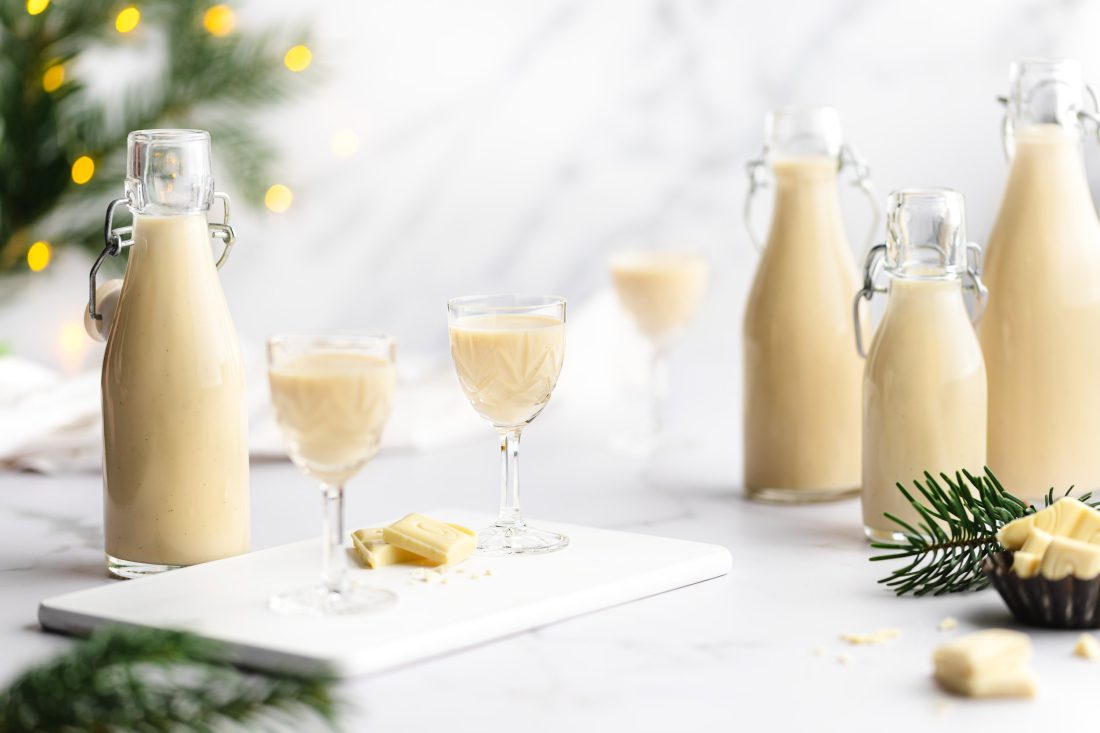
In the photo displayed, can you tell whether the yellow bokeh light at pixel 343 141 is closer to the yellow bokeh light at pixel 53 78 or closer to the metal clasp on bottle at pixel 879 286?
the yellow bokeh light at pixel 53 78

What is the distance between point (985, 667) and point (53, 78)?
1.80 m

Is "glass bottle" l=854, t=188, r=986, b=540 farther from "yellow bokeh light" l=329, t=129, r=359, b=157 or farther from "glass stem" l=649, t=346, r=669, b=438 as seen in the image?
"yellow bokeh light" l=329, t=129, r=359, b=157

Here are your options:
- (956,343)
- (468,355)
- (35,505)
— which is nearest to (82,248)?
(35,505)

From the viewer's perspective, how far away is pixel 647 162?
2.57m

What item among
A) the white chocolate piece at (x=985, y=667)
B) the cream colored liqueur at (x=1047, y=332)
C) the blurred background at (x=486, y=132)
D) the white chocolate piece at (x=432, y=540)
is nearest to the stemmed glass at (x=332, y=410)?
the white chocolate piece at (x=432, y=540)

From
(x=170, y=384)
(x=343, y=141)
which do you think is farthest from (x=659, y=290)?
(x=170, y=384)

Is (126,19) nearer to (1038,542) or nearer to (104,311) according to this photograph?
(104,311)

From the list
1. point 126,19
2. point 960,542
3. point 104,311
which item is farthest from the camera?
point 126,19

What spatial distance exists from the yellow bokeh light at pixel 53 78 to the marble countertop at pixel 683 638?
2.83 feet

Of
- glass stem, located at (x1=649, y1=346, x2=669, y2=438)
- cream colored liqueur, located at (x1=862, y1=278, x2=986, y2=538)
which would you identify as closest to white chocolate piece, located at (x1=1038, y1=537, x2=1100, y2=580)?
cream colored liqueur, located at (x1=862, y1=278, x2=986, y2=538)

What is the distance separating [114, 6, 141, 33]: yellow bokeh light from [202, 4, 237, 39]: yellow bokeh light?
0.12 m

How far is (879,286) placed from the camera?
1.47m

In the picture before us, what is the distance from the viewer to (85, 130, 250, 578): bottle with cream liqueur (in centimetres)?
125

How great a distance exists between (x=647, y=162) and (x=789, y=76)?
272mm
